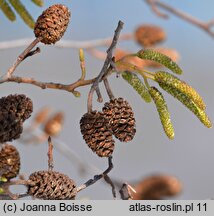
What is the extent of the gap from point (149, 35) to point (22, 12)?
1.24 meters

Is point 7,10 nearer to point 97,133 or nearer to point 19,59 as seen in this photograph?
point 19,59

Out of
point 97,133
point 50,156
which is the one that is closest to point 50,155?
point 50,156

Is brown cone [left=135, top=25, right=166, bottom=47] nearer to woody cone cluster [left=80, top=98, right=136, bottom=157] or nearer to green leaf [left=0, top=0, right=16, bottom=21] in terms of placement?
green leaf [left=0, top=0, right=16, bottom=21]

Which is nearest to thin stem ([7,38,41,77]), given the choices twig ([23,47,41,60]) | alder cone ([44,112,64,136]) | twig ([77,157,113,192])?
twig ([23,47,41,60])

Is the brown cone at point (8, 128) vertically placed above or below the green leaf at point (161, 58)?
below

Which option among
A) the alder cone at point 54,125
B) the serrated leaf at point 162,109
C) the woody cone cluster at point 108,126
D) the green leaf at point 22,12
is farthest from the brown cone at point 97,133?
the alder cone at point 54,125

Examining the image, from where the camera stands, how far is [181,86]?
0.93 m

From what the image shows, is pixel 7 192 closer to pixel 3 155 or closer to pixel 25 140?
pixel 3 155

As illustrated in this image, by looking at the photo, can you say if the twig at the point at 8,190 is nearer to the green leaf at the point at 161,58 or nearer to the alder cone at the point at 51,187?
the alder cone at the point at 51,187

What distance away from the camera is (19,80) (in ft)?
3.12

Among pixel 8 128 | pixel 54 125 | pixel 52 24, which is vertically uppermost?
pixel 54 125

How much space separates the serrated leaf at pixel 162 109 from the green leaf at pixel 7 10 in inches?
15.8

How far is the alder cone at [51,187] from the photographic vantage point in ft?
2.94

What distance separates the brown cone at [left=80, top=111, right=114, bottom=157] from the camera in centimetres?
92
